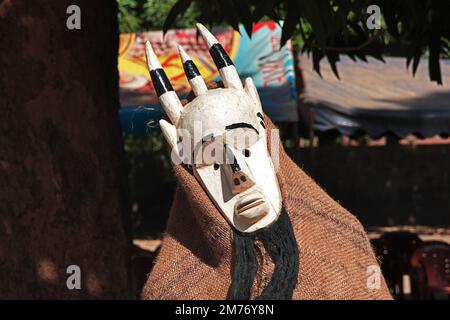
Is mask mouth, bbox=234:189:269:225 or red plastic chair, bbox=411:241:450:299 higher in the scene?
mask mouth, bbox=234:189:269:225

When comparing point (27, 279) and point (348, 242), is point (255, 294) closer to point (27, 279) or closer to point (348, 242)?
point (348, 242)

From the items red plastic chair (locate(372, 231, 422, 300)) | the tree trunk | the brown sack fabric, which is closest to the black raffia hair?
the brown sack fabric

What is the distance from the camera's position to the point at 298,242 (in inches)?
105

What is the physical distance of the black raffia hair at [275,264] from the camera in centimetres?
253

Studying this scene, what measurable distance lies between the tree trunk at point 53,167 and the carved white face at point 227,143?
1.44 metres

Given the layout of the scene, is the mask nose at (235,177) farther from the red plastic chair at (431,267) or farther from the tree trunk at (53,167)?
the red plastic chair at (431,267)

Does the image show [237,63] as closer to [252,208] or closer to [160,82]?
[160,82]

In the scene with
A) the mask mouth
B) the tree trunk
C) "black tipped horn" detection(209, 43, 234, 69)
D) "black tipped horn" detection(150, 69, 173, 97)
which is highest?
"black tipped horn" detection(209, 43, 234, 69)

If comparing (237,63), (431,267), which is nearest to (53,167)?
(431,267)

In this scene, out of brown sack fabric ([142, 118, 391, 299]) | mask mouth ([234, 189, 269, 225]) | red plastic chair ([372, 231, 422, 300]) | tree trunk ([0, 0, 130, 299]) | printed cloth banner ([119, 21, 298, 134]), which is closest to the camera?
mask mouth ([234, 189, 269, 225])

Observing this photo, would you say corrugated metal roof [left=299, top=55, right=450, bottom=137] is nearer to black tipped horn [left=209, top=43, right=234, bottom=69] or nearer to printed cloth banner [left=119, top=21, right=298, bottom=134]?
printed cloth banner [left=119, top=21, right=298, bottom=134]

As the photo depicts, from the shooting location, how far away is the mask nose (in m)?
2.48

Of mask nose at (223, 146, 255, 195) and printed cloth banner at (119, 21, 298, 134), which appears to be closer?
mask nose at (223, 146, 255, 195)
